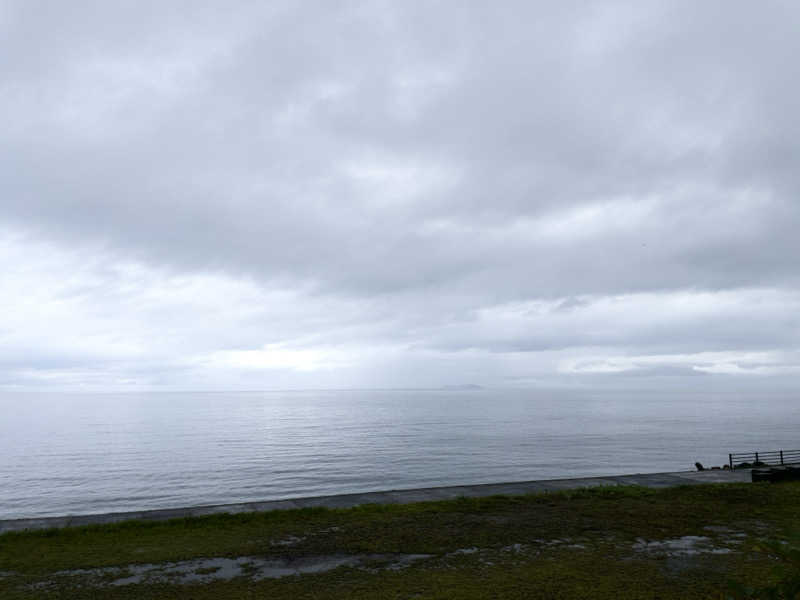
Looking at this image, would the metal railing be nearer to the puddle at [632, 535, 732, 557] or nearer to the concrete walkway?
the concrete walkway

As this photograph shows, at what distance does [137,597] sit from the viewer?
435 inches

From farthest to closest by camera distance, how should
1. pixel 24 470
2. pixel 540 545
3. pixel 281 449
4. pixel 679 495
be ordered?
pixel 281 449 → pixel 24 470 → pixel 679 495 → pixel 540 545

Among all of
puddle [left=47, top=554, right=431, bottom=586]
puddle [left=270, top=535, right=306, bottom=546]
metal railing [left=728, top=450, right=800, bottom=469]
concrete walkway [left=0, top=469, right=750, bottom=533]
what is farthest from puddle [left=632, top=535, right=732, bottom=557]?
metal railing [left=728, top=450, right=800, bottom=469]

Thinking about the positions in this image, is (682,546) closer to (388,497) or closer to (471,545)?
(471,545)

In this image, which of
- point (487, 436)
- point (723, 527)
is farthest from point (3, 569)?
point (487, 436)

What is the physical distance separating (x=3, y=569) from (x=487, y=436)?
80543 mm

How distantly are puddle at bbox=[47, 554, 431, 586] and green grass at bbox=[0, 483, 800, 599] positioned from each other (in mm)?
362

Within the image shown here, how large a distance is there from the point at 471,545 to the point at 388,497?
26.2 feet

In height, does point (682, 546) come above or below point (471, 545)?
below

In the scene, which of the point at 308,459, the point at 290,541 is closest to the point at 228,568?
the point at 290,541

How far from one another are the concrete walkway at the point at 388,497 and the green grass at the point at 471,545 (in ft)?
5.59

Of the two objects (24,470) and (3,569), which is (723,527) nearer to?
(3,569)

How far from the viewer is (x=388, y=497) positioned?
2205 cm

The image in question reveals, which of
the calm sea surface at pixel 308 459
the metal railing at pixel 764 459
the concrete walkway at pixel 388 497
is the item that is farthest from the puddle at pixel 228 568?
the calm sea surface at pixel 308 459
